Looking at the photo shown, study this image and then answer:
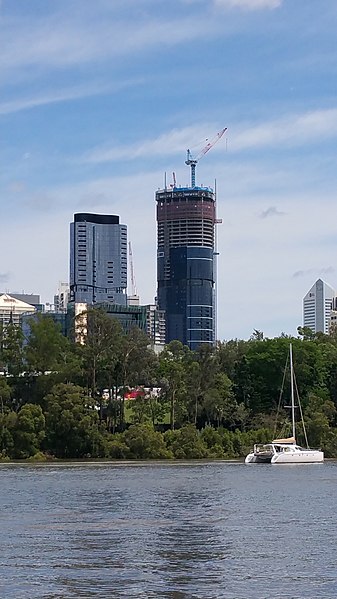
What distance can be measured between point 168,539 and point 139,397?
116 meters

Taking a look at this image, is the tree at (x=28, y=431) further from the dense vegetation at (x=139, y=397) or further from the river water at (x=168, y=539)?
the river water at (x=168, y=539)

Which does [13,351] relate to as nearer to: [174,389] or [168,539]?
[174,389]

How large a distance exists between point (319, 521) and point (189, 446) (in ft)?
306

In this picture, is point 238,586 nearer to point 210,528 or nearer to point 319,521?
point 210,528

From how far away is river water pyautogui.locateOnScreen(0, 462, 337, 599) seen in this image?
43562mm

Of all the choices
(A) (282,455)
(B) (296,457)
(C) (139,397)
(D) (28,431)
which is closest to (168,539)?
(A) (282,455)

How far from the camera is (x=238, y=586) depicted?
4362cm

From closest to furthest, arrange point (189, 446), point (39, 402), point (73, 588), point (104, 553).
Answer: point (73, 588), point (104, 553), point (189, 446), point (39, 402)

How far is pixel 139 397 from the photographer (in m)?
174

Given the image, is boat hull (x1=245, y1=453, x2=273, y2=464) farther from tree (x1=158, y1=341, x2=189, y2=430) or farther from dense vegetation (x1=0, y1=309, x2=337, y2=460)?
tree (x1=158, y1=341, x2=189, y2=430)

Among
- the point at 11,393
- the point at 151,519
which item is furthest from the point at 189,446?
the point at 151,519

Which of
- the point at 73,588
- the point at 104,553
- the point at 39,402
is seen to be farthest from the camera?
the point at 39,402

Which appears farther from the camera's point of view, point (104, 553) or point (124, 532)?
point (124, 532)

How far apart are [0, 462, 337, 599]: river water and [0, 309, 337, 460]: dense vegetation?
51.6m
